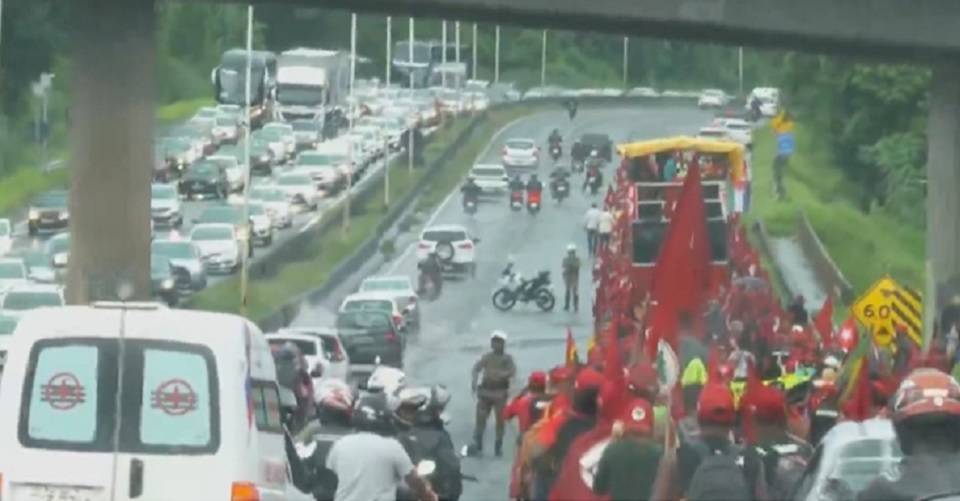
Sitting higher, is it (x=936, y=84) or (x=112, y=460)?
(x=936, y=84)

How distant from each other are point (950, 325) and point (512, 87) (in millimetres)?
112092

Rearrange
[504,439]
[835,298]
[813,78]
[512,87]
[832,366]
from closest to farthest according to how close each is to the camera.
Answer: [832,366], [504,439], [835,298], [813,78], [512,87]

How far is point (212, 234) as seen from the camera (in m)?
71.2

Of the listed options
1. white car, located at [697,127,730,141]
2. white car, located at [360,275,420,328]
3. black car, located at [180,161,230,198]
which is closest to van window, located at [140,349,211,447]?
white car, located at [360,275,420,328]

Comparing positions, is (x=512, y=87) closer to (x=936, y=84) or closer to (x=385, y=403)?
(x=936, y=84)

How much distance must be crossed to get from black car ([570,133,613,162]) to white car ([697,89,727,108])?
1977cm

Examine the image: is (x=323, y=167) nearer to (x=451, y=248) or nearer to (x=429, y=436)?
(x=451, y=248)

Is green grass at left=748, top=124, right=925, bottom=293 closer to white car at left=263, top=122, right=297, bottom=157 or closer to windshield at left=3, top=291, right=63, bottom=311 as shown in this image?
white car at left=263, top=122, right=297, bottom=157

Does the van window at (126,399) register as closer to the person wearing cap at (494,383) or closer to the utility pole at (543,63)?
the person wearing cap at (494,383)

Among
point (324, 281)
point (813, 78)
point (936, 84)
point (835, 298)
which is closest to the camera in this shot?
point (936, 84)

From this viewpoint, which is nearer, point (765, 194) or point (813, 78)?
point (813, 78)

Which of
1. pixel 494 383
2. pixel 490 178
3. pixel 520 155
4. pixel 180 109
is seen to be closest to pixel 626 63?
pixel 180 109

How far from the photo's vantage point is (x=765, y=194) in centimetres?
9181

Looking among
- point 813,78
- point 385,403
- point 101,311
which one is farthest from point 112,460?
point 813,78
